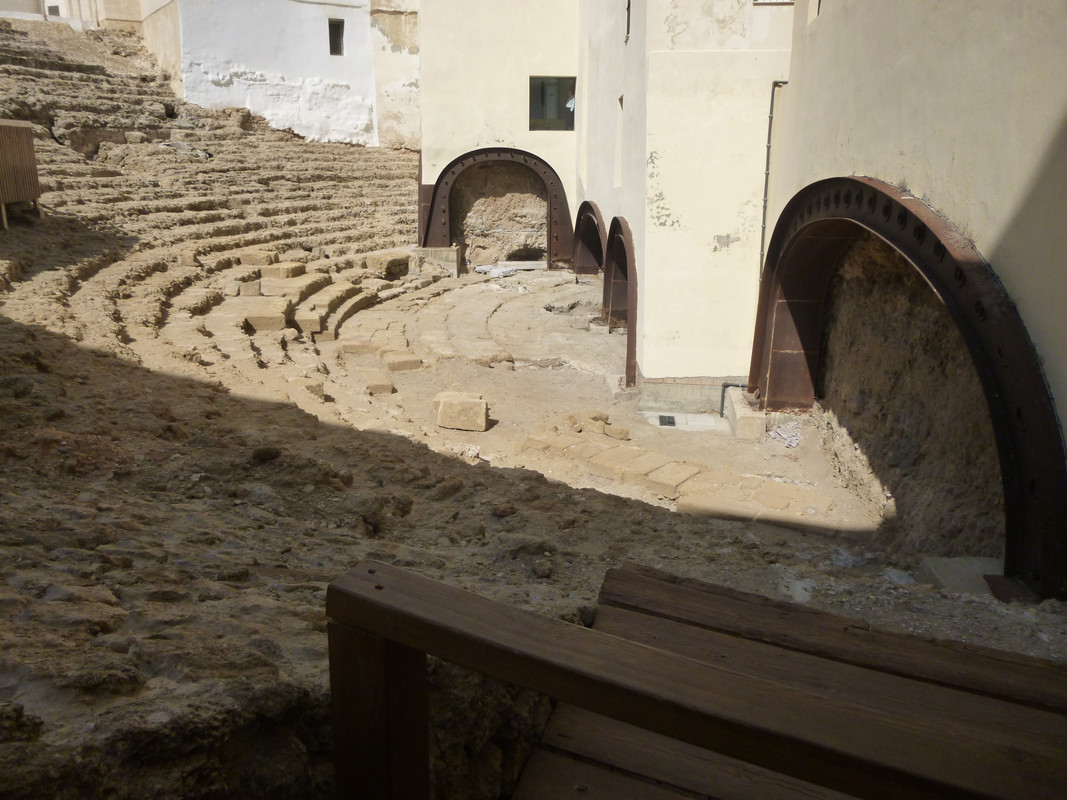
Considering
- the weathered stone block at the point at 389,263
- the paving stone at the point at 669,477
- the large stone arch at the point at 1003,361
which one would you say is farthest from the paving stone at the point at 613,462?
the weathered stone block at the point at 389,263

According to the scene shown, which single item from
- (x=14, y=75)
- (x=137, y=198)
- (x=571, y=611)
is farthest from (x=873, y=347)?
(x=14, y=75)

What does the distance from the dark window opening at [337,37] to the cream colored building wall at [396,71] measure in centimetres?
80

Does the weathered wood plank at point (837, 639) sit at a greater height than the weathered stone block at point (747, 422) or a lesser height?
greater

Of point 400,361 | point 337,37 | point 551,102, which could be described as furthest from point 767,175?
point 337,37

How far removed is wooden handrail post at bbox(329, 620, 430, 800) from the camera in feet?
4.96

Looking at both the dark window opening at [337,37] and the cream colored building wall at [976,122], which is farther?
the dark window opening at [337,37]

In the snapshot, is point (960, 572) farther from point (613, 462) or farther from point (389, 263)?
point (389, 263)

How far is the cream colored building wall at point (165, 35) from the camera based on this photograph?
66.0 feet

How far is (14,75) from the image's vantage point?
15.9m

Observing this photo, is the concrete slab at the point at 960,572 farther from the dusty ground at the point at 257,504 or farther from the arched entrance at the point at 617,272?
the arched entrance at the point at 617,272

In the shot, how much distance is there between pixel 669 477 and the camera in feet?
23.7

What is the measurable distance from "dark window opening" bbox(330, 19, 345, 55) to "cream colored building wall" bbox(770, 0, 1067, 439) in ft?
60.4

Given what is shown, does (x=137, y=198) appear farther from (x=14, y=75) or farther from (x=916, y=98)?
(x=916, y=98)

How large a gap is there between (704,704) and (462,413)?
A: 7327mm
